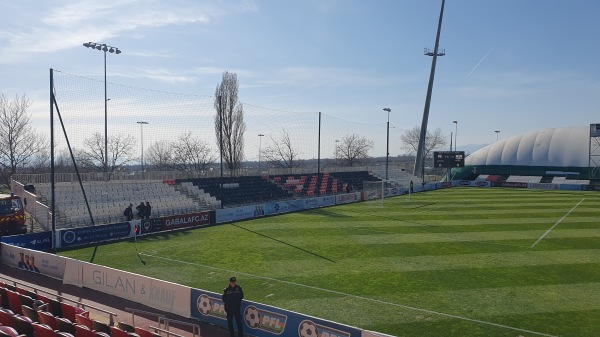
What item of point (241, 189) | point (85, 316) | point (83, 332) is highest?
point (241, 189)

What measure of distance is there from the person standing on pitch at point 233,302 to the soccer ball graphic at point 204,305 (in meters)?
1.30

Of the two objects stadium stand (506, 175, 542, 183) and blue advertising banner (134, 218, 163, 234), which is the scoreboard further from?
blue advertising banner (134, 218, 163, 234)

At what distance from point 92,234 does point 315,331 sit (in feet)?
56.9

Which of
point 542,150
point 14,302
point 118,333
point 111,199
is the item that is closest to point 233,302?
point 118,333

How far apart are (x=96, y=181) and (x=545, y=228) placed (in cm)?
3178

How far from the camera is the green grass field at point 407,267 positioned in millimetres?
12375

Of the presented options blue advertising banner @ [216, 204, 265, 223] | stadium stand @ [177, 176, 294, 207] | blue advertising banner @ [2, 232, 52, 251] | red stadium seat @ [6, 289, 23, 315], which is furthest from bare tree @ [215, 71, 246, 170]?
red stadium seat @ [6, 289, 23, 315]

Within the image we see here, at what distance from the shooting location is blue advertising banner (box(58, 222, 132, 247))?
21719 mm

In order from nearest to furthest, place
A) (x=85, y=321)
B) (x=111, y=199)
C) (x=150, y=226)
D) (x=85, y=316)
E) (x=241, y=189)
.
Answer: (x=85, y=321)
(x=85, y=316)
(x=150, y=226)
(x=111, y=199)
(x=241, y=189)

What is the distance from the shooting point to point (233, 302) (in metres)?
10.7

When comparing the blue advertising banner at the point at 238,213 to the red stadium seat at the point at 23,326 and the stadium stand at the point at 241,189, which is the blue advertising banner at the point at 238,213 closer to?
the stadium stand at the point at 241,189

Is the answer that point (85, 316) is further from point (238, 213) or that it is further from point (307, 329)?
point (238, 213)

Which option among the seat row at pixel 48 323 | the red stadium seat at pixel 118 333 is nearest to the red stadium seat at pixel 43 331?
the seat row at pixel 48 323

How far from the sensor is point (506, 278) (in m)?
16.2
